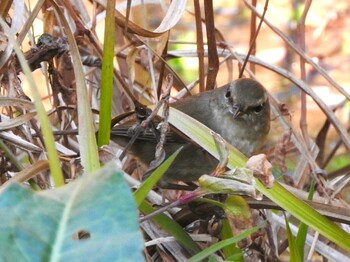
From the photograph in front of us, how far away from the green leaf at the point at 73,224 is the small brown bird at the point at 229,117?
1.72m

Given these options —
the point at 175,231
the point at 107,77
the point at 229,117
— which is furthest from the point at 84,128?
the point at 229,117

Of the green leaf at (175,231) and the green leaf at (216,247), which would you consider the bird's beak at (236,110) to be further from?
the green leaf at (216,247)

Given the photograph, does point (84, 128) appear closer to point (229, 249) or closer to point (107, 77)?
point (107, 77)

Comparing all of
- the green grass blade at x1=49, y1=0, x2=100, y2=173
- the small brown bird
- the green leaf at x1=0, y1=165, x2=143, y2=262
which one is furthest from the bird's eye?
the green leaf at x1=0, y1=165, x2=143, y2=262

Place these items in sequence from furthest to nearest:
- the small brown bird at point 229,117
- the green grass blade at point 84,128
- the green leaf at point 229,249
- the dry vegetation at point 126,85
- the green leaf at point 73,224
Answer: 1. the small brown bird at point 229,117
2. the dry vegetation at point 126,85
3. the green leaf at point 229,249
4. the green grass blade at point 84,128
5. the green leaf at point 73,224

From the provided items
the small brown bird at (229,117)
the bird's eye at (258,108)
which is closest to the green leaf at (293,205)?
the small brown bird at (229,117)

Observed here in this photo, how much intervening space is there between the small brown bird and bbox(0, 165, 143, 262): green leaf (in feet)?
5.63

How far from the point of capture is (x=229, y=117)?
10.7ft

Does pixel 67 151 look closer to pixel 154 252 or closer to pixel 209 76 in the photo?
pixel 154 252

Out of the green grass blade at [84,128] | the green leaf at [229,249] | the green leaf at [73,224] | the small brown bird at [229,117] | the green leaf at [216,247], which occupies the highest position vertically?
the green leaf at [73,224]

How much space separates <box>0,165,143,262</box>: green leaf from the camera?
1083mm

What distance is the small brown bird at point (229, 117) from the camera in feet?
9.52

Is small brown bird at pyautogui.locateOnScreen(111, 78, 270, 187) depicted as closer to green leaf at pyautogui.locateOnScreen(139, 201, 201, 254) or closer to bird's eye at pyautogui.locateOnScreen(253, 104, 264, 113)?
bird's eye at pyautogui.locateOnScreen(253, 104, 264, 113)

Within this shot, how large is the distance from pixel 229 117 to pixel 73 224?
7.17ft
